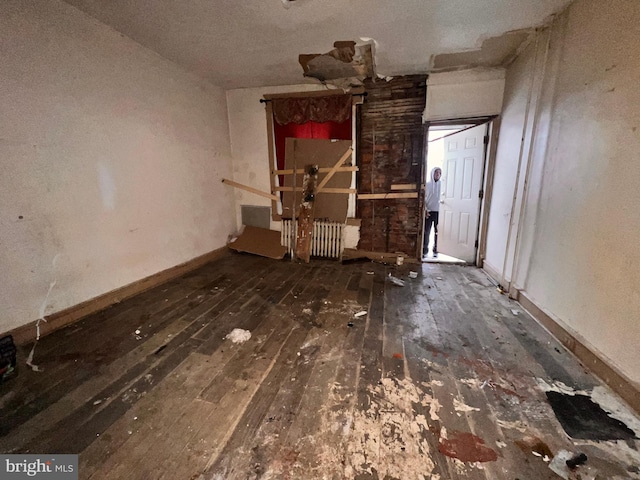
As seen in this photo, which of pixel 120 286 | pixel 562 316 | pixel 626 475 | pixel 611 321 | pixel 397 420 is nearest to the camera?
pixel 626 475

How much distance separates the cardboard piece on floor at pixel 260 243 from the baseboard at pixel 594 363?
3.34m

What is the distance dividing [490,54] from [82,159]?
14.5 feet

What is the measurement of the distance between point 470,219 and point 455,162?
958mm

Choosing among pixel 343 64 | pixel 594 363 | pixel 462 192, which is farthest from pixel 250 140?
pixel 594 363

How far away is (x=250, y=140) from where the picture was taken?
4.53m

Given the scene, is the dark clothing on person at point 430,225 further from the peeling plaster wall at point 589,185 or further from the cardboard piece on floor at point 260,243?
the cardboard piece on floor at point 260,243

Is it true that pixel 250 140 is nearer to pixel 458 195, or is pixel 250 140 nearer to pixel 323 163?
pixel 323 163

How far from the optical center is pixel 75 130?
Answer: 2.34 m

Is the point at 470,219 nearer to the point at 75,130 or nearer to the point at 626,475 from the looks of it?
the point at 626,475

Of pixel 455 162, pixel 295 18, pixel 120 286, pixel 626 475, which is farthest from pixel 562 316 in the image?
pixel 120 286

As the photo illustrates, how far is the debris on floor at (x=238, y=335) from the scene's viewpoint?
2.12m
